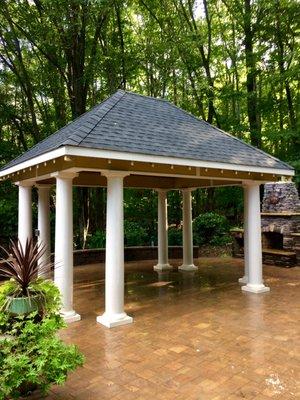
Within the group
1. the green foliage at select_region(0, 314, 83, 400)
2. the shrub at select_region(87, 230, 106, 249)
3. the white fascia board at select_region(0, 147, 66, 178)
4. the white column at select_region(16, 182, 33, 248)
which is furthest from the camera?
the shrub at select_region(87, 230, 106, 249)

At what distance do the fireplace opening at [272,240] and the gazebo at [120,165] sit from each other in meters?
4.05

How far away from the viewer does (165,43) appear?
12.7 meters

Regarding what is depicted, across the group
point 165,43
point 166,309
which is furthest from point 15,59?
point 166,309

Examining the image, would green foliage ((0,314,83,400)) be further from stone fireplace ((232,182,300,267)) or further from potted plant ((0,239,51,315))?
stone fireplace ((232,182,300,267))

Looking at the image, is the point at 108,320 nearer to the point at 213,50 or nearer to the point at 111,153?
the point at 111,153

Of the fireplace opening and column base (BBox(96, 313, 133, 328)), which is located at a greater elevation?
the fireplace opening

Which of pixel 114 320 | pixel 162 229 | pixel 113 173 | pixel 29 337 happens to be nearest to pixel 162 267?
pixel 162 229

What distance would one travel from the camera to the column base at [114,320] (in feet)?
17.6

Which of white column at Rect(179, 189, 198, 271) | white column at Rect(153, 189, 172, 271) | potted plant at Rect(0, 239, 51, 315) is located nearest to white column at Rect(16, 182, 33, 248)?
white column at Rect(153, 189, 172, 271)

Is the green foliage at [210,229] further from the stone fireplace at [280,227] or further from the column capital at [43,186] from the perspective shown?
the column capital at [43,186]

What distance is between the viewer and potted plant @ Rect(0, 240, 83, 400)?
2.91m

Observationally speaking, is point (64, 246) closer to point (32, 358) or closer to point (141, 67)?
point (32, 358)

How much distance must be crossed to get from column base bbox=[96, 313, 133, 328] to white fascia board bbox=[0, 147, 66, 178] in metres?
2.73

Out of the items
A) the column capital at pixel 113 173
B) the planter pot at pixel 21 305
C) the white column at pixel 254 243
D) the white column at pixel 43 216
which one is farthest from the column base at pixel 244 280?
the planter pot at pixel 21 305
